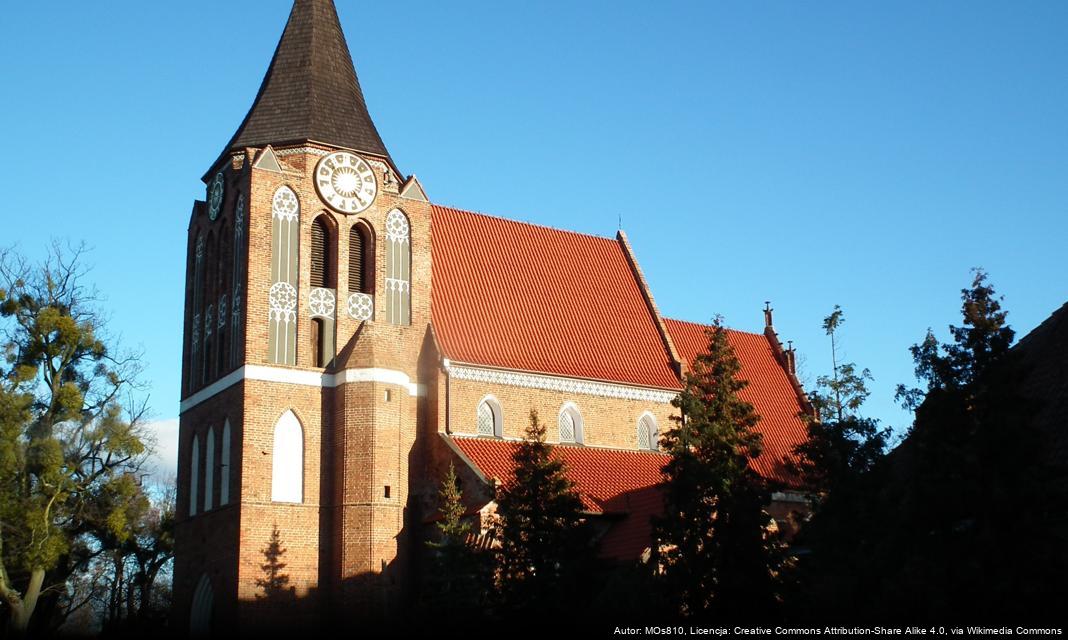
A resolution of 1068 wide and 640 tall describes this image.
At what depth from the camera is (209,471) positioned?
31828 mm

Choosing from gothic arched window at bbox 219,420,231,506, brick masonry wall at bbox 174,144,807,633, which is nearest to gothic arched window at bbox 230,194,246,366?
brick masonry wall at bbox 174,144,807,633

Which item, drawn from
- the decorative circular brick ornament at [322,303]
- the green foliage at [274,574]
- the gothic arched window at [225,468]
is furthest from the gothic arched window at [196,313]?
the green foliage at [274,574]

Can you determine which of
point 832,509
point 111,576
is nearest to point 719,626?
point 832,509

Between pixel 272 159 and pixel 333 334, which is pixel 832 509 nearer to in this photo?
pixel 333 334

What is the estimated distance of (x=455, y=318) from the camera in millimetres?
34094

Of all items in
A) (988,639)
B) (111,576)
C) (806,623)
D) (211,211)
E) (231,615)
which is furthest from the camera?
(111,576)

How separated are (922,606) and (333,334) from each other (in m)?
17.6

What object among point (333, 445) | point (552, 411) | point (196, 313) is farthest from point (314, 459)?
point (552, 411)

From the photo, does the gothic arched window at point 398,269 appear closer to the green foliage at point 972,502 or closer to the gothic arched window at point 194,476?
the gothic arched window at point 194,476

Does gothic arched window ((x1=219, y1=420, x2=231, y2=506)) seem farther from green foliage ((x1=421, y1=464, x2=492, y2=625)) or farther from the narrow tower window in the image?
green foliage ((x1=421, y1=464, x2=492, y2=625))

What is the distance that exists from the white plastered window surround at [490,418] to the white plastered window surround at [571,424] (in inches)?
81.7

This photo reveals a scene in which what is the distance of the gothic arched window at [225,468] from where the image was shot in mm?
30641

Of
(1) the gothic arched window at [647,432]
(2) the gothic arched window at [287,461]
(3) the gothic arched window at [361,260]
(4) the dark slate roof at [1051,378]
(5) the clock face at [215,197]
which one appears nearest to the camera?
(4) the dark slate roof at [1051,378]

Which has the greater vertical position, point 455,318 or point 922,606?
point 455,318
